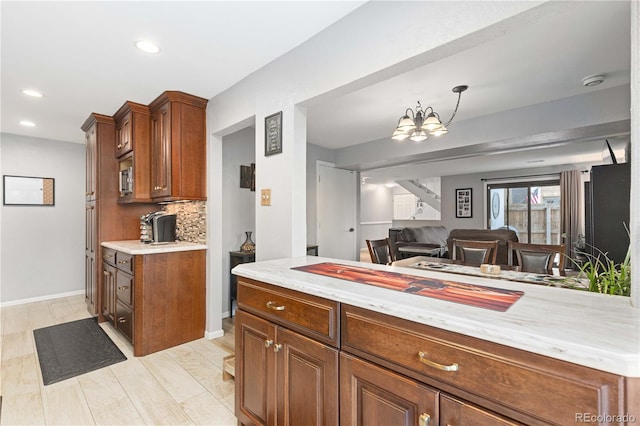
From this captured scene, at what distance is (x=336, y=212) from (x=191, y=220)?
104 inches

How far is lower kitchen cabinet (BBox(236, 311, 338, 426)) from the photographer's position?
121 cm

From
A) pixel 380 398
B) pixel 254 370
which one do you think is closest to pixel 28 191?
pixel 254 370

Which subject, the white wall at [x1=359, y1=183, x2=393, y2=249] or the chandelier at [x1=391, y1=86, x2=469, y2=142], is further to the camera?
the white wall at [x1=359, y1=183, x2=393, y2=249]

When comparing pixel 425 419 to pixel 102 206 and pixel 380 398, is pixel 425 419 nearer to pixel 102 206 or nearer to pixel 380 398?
pixel 380 398

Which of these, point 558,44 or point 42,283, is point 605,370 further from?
point 42,283

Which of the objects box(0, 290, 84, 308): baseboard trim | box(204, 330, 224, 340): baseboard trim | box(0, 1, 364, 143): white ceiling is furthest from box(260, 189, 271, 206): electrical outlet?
box(0, 290, 84, 308): baseboard trim

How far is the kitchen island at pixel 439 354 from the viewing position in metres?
0.68

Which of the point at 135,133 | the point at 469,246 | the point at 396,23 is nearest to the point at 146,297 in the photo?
the point at 135,133

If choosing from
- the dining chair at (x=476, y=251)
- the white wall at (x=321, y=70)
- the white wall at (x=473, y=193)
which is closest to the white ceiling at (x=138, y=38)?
the white wall at (x=321, y=70)

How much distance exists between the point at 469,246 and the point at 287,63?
8.67 ft

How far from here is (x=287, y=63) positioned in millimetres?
2158

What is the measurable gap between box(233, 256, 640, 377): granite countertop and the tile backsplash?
2.21 metres

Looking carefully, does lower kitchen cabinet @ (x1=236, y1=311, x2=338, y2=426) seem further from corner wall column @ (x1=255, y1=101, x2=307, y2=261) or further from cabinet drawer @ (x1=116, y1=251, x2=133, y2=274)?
cabinet drawer @ (x1=116, y1=251, x2=133, y2=274)

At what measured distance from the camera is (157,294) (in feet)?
9.13
